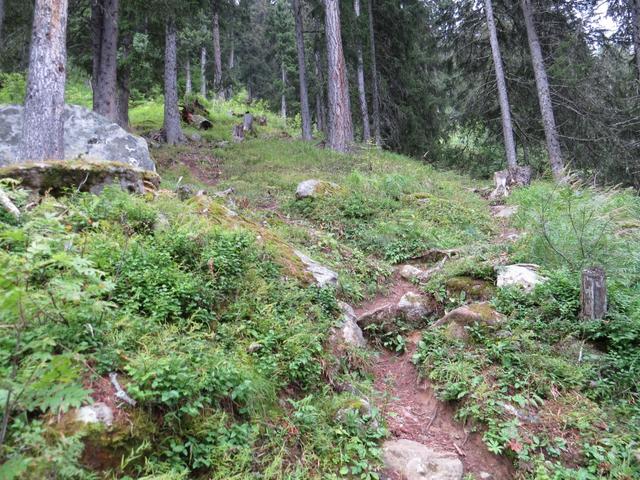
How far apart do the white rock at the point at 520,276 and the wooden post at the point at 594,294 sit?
0.67m

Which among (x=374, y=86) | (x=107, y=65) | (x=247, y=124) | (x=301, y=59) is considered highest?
(x=301, y=59)

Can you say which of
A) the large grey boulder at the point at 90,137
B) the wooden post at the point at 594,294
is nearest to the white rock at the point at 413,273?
the wooden post at the point at 594,294

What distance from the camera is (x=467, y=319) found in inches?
185

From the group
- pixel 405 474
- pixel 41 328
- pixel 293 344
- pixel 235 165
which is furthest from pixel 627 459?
pixel 235 165

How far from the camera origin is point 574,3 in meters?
14.8

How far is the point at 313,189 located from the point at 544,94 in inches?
385

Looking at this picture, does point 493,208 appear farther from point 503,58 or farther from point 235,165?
point 503,58

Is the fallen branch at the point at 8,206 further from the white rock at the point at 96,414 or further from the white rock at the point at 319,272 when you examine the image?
the white rock at the point at 319,272

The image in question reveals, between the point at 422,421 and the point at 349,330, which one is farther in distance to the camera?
the point at 349,330

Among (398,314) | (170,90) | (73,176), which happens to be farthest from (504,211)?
(170,90)

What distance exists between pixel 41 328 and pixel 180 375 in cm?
88

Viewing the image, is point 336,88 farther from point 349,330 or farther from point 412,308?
point 349,330

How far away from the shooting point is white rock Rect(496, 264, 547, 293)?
199 inches

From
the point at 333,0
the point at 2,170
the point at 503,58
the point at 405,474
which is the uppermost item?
the point at 333,0
